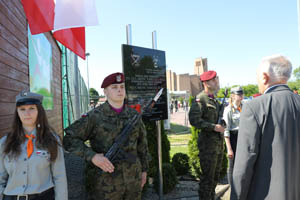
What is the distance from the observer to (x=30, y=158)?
1.71 meters

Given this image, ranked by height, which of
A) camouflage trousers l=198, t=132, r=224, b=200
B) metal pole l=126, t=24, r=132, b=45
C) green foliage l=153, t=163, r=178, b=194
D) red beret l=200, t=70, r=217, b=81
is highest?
metal pole l=126, t=24, r=132, b=45

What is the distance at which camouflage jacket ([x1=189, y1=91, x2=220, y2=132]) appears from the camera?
11.2ft

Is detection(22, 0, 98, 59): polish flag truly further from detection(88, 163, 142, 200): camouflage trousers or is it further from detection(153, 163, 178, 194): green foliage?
detection(153, 163, 178, 194): green foliage

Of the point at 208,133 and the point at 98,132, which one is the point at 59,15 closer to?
the point at 98,132

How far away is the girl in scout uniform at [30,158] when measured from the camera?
5.46 feet

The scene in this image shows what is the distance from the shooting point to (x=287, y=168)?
155 centimetres

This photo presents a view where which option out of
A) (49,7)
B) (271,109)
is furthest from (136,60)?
(271,109)

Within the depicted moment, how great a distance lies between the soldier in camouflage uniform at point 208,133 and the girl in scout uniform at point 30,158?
2151 millimetres

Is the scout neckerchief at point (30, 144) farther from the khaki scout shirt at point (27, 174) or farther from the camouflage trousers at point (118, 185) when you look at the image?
the camouflage trousers at point (118, 185)

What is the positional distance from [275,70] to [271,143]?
54 cm

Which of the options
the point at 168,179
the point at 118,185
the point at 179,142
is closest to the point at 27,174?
the point at 118,185

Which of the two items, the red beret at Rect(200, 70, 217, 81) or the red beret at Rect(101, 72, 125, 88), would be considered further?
the red beret at Rect(200, 70, 217, 81)

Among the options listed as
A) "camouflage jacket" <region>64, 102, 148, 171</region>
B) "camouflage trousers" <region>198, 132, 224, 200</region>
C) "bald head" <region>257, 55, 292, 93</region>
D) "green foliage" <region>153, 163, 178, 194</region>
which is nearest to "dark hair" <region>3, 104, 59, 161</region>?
"camouflage jacket" <region>64, 102, 148, 171</region>

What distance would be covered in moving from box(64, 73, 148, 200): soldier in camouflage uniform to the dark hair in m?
0.28
